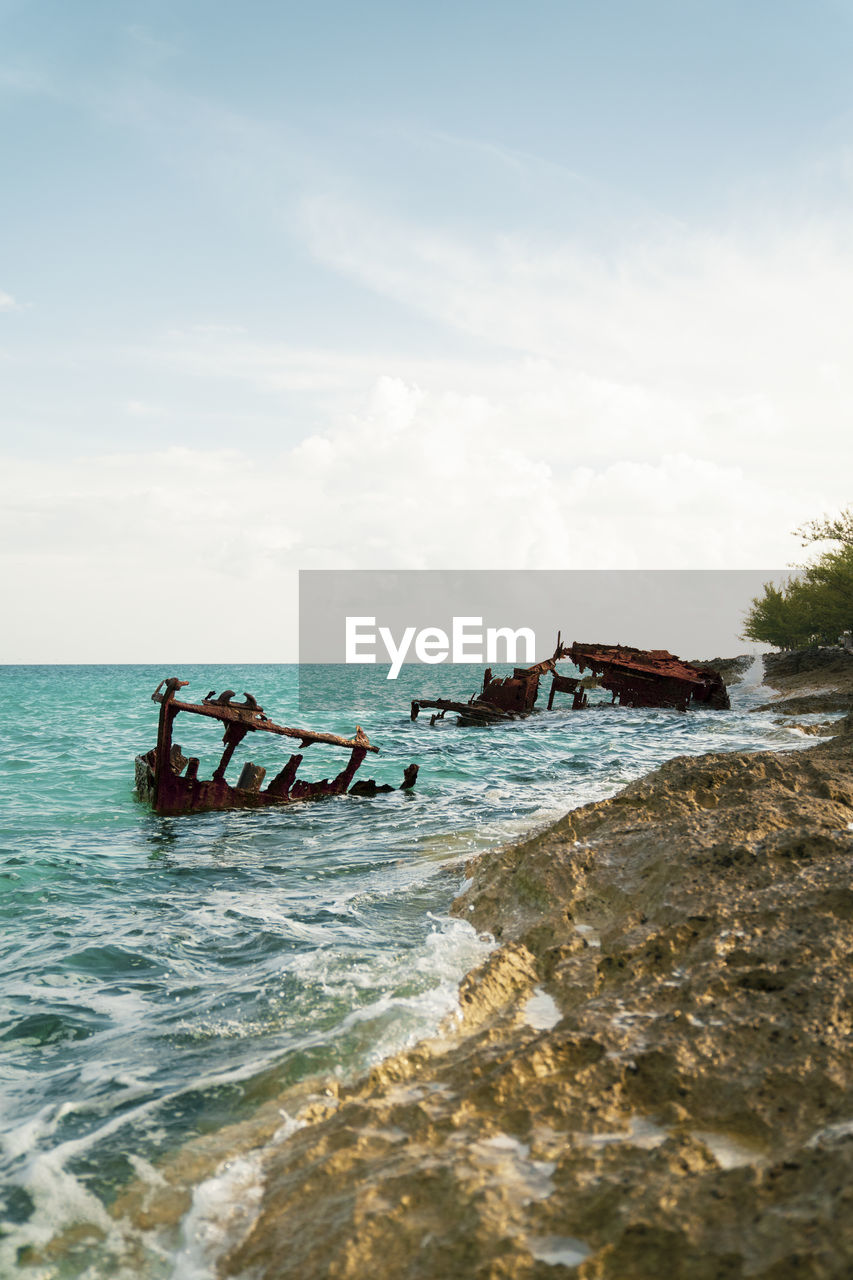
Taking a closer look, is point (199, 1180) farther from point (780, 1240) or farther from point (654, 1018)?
point (780, 1240)

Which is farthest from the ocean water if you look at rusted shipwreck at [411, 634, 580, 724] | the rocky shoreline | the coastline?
rusted shipwreck at [411, 634, 580, 724]

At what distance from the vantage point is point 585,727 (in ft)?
76.9

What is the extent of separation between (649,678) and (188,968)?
22.9 meters

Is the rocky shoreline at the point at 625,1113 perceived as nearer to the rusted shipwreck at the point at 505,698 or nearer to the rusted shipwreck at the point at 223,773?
the rusted shipwreck at the point at 223,773

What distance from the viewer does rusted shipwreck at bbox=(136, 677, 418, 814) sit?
11.7 m

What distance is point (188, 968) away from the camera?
244 inches

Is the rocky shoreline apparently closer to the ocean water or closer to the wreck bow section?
the ocean water

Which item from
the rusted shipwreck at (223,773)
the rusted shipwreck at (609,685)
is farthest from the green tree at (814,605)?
the rusted shipwreck at (223,773)

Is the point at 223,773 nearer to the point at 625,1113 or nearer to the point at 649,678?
the point at 625,1113

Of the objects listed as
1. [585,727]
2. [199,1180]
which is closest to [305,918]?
[199,1180]

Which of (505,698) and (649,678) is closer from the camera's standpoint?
(649,678)

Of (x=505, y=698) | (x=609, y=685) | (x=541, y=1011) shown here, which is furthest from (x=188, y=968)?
(x=609, y=685)

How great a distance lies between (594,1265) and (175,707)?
34.0ft

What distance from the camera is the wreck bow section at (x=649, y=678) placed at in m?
26.4
